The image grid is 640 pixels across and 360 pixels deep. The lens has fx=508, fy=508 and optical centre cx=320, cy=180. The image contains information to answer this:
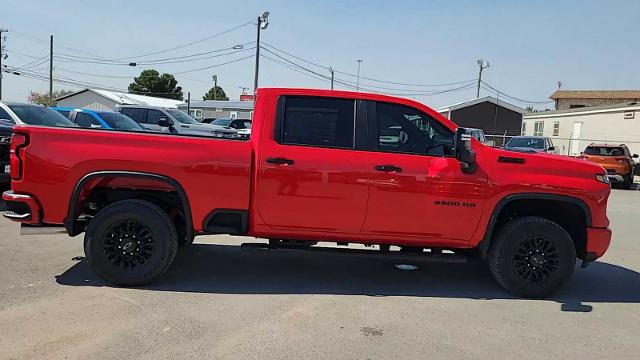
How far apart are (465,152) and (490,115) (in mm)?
36880

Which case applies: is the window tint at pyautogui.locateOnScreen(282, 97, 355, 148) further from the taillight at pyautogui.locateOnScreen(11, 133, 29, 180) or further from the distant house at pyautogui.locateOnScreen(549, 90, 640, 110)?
the distant house at pyautogui.locateOnScreen(549, 90, 640, 110)

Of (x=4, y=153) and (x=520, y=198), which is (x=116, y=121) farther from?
(x=520, y=198)

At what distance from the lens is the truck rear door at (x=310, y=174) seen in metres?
4.92

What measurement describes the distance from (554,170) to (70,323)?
15.4 feet

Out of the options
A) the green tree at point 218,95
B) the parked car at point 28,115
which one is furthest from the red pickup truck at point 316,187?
the green tree at point 218,95

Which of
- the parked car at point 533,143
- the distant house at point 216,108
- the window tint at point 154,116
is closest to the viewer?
the window tint at point 154,116

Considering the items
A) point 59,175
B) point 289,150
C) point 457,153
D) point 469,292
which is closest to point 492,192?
point 457,153

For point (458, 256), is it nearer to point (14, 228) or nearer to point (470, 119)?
point (14, 228)

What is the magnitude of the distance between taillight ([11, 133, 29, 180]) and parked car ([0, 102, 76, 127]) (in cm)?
615

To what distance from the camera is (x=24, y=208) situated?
16.2ft

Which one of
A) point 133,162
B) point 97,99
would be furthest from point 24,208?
point 97,99

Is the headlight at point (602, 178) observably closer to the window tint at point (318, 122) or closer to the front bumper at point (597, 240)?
Answer: the front bumper at point (597, 240)

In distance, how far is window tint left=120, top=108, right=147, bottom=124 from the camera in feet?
63.7

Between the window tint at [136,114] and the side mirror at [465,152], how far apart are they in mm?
16590
